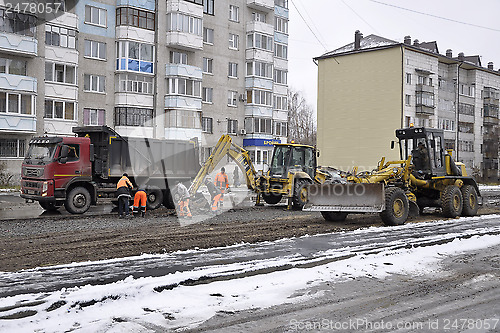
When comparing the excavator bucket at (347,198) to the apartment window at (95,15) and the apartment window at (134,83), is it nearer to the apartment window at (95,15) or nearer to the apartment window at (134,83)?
the apartment window at (134,83)

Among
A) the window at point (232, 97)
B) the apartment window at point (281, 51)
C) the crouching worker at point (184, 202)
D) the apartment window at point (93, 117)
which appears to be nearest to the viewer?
the crouching worker at point (184, 202)

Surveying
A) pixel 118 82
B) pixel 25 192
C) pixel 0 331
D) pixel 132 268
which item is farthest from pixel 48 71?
pixel 0 331

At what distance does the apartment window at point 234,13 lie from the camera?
144 ft

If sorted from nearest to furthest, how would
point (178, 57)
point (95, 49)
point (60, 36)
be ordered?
point (60, 36) < point (95, 49) < point (178, 57)

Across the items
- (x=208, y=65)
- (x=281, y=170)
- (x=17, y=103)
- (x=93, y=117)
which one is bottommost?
(x=281, y=170)

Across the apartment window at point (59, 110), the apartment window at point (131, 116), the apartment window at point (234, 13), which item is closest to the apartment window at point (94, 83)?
the apartment window at point (131, 116)

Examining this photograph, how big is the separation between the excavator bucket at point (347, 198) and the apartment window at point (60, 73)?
24.8 meters

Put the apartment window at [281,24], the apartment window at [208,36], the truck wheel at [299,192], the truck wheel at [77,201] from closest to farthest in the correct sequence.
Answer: the truck wheel at [77,201] → the truck wheel at [299,192] → the apartment window at [208,36] → the apartment window at [281,24]

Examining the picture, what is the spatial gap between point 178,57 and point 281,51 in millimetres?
11948

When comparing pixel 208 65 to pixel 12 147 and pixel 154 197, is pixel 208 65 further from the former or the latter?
pixel 154 197

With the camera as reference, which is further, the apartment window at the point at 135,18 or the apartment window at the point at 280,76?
the apartment window at the point at 280,76

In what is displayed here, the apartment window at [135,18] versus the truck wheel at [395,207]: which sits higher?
the apartment window at [135,18]

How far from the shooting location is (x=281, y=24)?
48125mm

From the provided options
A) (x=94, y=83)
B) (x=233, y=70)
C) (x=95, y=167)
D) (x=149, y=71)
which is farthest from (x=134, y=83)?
(x=95, y=167)
